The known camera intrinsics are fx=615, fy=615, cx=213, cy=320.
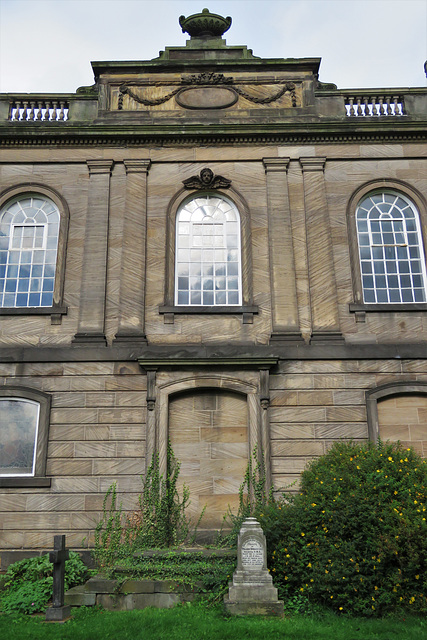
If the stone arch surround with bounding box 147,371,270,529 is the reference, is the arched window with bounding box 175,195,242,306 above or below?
above

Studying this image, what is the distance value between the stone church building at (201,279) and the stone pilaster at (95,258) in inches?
1.8

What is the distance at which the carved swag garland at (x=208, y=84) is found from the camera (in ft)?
50.7

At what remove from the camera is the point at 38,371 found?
13.2 meters

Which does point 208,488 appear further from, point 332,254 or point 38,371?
point 332,254

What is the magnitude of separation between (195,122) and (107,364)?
637cm

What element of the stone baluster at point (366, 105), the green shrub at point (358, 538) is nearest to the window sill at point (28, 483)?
the green shrub at point (358, 538)

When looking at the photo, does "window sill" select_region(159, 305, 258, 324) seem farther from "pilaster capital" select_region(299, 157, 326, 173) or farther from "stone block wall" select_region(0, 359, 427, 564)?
"pilaster capital" select_region(299, 157, 326, 173)

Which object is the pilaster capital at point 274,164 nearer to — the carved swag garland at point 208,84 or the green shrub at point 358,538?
the carved swag garland at point 208,84

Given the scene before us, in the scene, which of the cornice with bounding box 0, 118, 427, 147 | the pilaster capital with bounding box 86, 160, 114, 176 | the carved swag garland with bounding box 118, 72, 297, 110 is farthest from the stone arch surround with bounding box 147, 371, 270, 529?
the carved swag garland with bounding box 118, 72, 297, 110

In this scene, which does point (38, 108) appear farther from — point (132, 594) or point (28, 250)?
point (132, 594)

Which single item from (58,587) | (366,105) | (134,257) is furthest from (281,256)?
(58,587)

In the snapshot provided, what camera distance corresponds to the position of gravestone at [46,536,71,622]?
30.1 feet

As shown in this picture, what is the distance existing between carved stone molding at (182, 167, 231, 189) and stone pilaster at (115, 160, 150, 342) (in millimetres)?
1081

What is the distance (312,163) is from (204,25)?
5.38m
